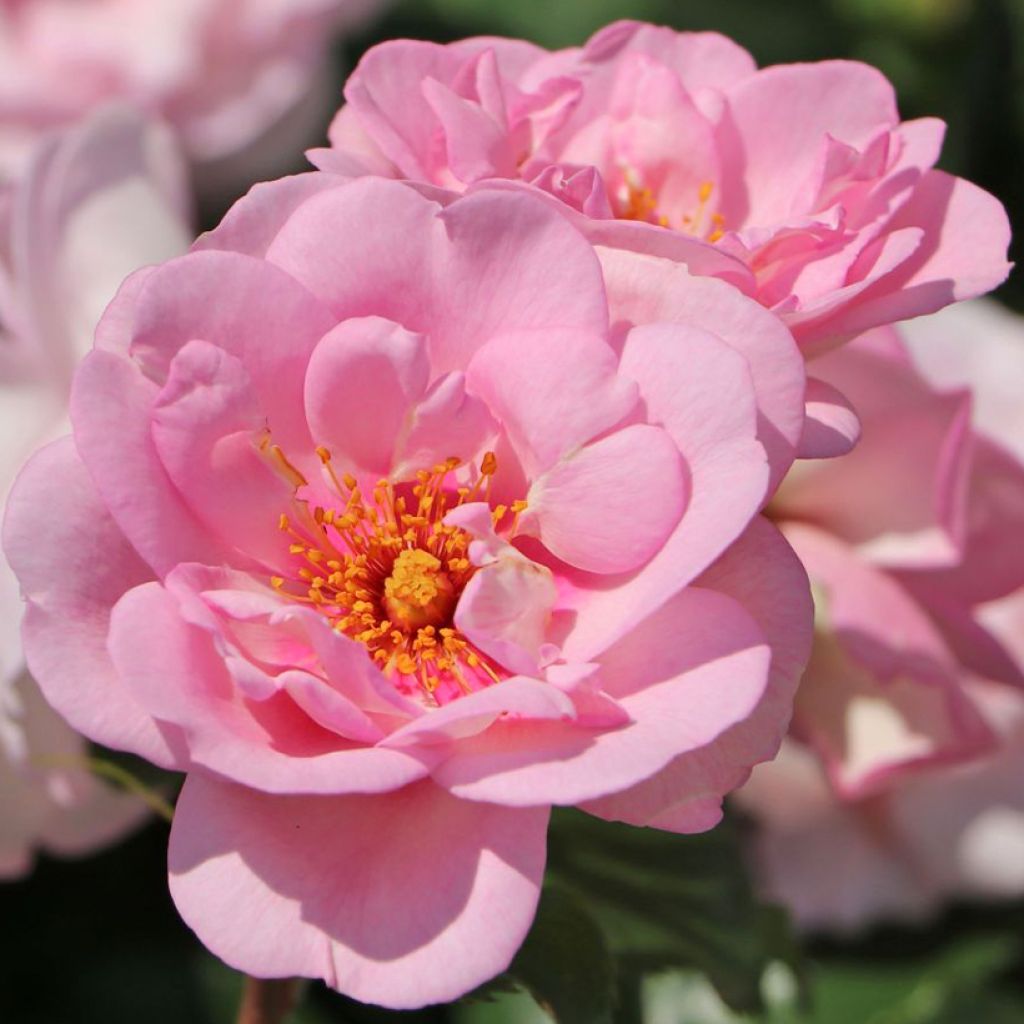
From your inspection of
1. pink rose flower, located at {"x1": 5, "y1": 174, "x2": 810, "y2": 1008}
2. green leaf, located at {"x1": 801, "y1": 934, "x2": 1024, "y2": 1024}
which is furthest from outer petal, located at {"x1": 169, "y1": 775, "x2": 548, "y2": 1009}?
green leaf, located at {"x1": 801, "y1": 934, "x2": 1024, "y2": 1024}

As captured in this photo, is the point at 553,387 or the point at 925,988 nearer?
the point at 553,387

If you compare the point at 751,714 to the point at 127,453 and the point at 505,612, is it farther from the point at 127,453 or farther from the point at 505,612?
the point at 127,453

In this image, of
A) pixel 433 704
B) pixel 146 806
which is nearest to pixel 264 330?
pixel 433 704

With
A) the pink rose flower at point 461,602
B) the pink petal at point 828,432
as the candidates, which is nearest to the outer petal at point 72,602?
the pink rose flower at point 461,602

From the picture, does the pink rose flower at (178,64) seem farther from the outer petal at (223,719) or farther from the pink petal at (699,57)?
the outer petal at (223,719)

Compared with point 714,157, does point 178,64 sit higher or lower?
lower

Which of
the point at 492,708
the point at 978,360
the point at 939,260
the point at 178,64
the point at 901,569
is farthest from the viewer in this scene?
the point at 178,64

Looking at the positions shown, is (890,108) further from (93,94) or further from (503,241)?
(93,94)

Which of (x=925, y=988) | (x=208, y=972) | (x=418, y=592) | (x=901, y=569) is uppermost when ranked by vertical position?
(x=418, y=592)

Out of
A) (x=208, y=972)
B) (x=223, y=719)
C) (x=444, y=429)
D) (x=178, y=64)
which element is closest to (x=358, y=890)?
(x=223, y=719)
